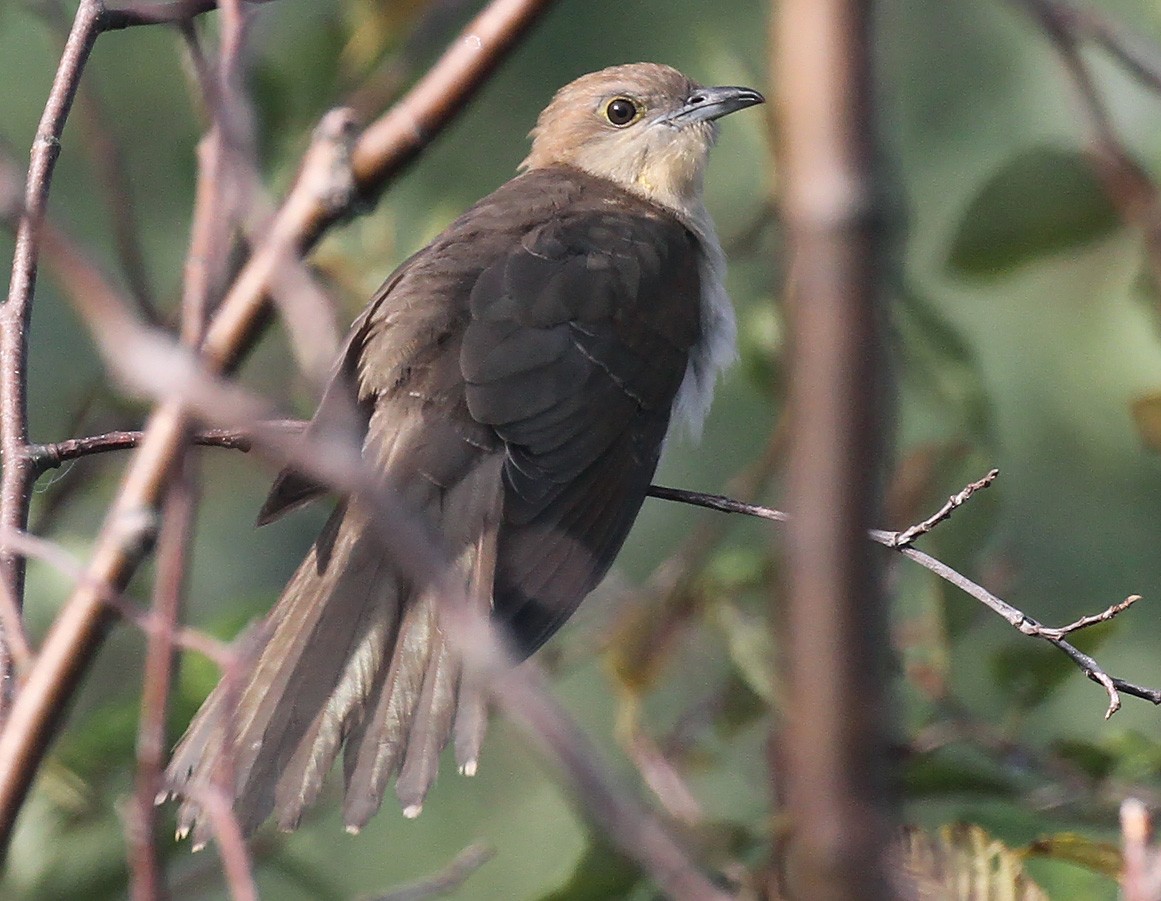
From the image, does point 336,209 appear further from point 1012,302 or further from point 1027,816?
point 1012,302

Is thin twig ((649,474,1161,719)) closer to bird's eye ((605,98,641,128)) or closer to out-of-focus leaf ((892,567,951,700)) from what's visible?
out-of-focus leaf ((892,567,951,700))

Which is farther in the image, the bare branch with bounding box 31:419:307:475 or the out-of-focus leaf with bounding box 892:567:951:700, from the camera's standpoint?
the out-of-focus leaf with bounding box 892:567:951:700

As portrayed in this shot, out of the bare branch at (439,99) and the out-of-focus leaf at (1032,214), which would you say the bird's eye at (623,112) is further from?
the bare branch at (439,99)

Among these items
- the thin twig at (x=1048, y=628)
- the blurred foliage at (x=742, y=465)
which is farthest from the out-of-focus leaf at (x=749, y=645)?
the thin twig at (x=1048, y=628)

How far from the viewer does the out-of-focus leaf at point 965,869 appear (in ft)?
7.34

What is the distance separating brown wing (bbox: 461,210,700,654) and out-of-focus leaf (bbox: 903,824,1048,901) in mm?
1125

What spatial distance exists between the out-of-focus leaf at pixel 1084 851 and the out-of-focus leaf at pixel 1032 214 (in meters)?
1.73

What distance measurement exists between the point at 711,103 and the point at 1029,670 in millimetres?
2145

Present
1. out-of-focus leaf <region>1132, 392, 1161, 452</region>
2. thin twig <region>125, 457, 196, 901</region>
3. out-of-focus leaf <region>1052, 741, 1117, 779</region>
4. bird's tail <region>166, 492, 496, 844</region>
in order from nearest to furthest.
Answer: thin twig <region>125, 457, 196, 901</region>
bird's tail <region>166, 492, 496, 844</region>
out-of-focus leaf <region>1052, 741, 1117, 779</region>
out-of-focus leaf <region>1132, 392, 1161, 452</region>

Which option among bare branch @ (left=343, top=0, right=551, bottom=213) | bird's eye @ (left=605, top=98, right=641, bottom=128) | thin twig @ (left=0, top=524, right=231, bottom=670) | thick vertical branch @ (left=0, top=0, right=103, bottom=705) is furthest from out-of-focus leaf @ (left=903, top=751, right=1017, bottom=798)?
bird's eye @ (left=605, top=98, right=641, bottom=128)

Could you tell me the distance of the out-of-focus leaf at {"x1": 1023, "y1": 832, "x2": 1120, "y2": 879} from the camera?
7.91ft

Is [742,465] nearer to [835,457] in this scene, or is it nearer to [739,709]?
[739,709]

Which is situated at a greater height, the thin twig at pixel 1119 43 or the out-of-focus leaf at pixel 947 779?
the thin twig at pixel 1119 43

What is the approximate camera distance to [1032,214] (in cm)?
376
